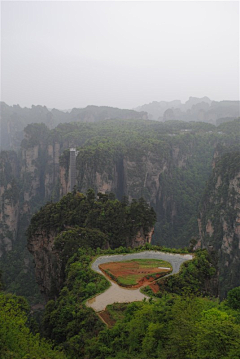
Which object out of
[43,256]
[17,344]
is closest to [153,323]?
[17,344]

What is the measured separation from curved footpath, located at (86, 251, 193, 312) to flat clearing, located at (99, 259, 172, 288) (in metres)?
0.42

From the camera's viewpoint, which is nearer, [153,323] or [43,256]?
[153,323]

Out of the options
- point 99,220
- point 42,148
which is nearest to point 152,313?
point 99,220

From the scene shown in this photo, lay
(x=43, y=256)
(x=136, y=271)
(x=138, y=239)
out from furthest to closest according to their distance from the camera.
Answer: (x=43, y=256), (x=138, y=239), (x=136, y=271)

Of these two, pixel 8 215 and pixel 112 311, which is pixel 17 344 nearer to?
pixel 112 311

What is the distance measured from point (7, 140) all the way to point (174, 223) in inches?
3876

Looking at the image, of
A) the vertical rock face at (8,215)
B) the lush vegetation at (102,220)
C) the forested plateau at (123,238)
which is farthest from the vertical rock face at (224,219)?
the vertical rock face at (8,215)

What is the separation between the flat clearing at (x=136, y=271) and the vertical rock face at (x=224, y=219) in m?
15.0

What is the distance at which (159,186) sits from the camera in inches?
2670

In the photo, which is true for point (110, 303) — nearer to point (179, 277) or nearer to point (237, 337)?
point (179, 277)

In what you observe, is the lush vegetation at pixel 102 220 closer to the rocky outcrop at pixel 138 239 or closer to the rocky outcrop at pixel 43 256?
the rocky outcrop at pixel 138 239

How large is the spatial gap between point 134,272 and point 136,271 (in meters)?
0.22

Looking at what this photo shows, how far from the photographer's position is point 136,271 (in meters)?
23.8

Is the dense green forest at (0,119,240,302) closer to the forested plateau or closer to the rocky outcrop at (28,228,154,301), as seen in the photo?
the forested plateau
